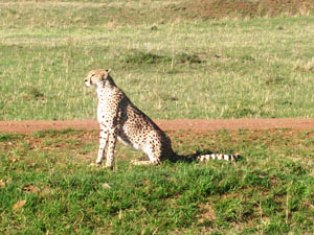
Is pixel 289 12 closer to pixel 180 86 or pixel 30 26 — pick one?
pixel 30 26

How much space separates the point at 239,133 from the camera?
948cm

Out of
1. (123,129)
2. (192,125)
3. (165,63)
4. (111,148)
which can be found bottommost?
(192,125)

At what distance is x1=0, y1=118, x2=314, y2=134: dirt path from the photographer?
32.2 ft

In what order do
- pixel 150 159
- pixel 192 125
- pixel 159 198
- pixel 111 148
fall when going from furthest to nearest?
pixel 192 125, pixel 150 159, pixel 111 148, pixel 159 198

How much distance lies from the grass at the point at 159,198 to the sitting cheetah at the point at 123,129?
193 millimetres

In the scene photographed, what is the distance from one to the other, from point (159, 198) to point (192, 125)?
11.8 ft

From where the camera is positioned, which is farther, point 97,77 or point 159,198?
point 97,77

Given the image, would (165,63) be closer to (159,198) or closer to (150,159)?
(150,159)

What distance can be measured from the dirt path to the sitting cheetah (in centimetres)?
207

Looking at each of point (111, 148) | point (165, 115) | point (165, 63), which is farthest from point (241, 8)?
point (111, 148)

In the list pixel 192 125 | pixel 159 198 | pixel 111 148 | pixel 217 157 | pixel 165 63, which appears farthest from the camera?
pixel 165 63

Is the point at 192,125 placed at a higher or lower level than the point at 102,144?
lower

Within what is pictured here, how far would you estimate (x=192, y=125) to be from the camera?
33.2 feet

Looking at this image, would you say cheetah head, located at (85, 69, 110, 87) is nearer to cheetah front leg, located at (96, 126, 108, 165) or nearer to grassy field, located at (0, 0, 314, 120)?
cheetah front leg, located at (96, 126, 108, 165)
